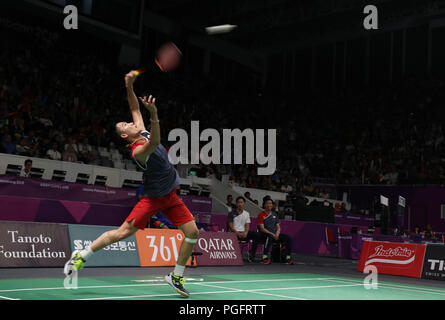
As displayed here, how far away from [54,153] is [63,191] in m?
2.88

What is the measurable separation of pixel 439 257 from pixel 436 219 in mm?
15929

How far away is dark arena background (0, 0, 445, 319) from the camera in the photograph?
870cm

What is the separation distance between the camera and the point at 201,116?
2672 cm

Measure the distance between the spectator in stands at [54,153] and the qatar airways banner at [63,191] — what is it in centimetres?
274

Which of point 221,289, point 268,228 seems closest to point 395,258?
point 268,228

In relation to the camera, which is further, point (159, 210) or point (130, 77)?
point (159, 210)

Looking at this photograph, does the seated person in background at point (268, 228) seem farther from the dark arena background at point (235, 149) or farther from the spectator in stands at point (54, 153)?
the spectator in stands at point (54, 153)

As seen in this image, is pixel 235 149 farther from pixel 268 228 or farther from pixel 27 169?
pixel 27 169

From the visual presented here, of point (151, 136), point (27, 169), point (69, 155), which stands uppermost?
point (69, 155)

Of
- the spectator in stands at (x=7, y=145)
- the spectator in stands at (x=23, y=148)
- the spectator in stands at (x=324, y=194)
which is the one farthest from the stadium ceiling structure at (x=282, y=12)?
the spectator in stands at (x=7, y=145)

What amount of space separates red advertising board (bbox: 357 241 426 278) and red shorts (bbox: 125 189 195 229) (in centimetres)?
657

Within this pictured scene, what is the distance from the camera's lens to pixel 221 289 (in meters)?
7.26

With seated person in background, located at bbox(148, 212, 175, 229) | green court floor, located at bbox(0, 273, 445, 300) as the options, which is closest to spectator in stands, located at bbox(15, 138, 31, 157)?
seated person in background, located at bbox(148, 212, 175, 229)

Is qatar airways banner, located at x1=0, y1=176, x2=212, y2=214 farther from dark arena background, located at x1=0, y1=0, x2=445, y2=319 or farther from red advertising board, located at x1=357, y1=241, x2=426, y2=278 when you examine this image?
red advertising board, located at x1=357, y1=241, x2=426, y2=278
